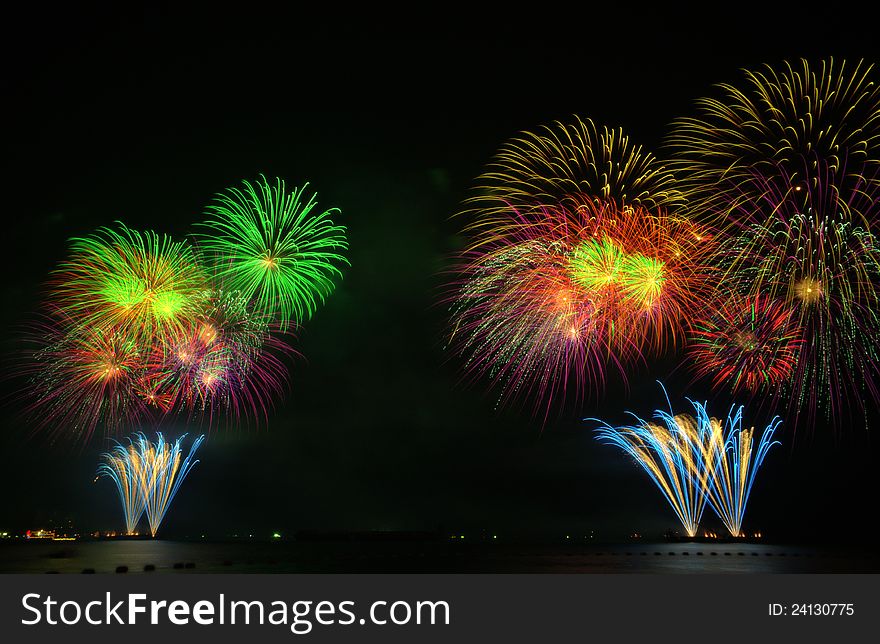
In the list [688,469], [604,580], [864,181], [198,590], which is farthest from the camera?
[688,469]

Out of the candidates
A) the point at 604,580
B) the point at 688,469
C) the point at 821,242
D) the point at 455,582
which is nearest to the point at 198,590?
the point at 455,582

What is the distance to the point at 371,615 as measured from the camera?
20172mm

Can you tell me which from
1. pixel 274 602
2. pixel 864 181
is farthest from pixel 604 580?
pixel 864 181

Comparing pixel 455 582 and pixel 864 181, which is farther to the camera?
pixel 864 181

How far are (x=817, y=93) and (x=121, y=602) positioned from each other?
3014cm

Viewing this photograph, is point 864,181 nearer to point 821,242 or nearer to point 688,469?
point 821,242

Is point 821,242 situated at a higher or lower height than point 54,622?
higher

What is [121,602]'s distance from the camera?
20.3 meters

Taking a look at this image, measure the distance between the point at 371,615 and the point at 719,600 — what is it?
9338 millimetres

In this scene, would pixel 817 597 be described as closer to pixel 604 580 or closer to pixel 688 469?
pixel 604 580

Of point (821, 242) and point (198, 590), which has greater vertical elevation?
point (821, 242)

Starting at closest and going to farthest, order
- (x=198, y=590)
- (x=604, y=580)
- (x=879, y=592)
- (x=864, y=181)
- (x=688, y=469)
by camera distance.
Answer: (x=198, y=590) → (x=879, y=592) → (x=604, y=580) → (x=864, y=181) → (x=688, y=469)

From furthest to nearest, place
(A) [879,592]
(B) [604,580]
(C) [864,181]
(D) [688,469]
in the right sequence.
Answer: (D) [688,469] → (C) [864,181] → (B) [604,580] → (A) [879,592]

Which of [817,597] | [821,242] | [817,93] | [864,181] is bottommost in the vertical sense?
[817,597]
